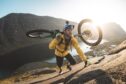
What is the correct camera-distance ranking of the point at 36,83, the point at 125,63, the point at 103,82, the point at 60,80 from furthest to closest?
1. the point at 36,83
2. the point at 60,80
3. the point at 125,63
4. the point at 103,82

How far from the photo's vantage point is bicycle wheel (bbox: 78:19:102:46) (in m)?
12.9

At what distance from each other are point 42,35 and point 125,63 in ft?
20.1

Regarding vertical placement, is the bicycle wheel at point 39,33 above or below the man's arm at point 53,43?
above

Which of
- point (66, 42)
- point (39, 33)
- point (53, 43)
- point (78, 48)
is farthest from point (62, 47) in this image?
point (39, 33)

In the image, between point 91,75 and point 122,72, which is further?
point 91,75

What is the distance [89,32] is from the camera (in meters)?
13.6

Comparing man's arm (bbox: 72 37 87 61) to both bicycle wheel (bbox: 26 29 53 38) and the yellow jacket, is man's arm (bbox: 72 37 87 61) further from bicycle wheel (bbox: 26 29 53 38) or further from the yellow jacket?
bicycle wheel (bbox: 26 29 53 38)

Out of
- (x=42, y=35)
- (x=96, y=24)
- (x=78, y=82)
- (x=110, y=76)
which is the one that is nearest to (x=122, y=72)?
(x=110, y=76)

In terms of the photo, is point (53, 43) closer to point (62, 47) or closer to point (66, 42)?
point (62, 47)

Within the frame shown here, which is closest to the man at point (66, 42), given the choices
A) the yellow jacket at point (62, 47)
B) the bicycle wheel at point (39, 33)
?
the yellow jacket at point (62, 47)

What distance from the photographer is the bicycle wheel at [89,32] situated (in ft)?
42.4

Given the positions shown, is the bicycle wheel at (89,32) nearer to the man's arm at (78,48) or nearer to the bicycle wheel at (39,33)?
the man's arm at (78,48)

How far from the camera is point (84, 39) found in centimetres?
1404

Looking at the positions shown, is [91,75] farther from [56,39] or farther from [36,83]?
[36,83]
